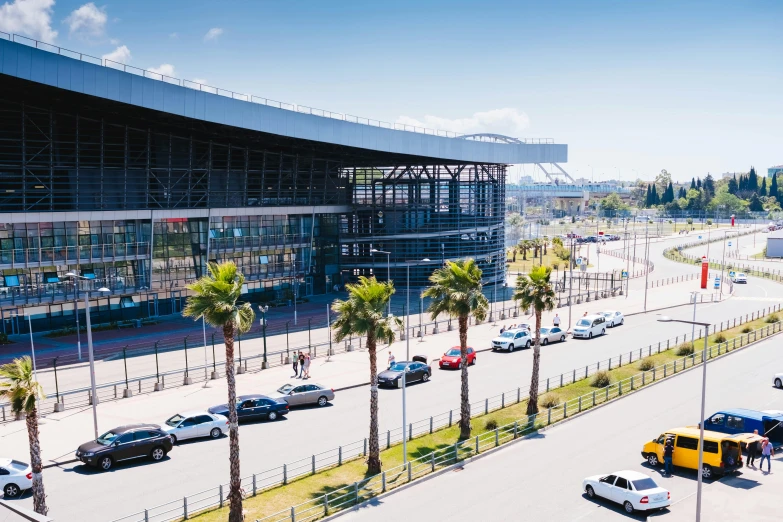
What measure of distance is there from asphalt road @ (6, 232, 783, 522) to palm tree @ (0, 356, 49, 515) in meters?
2.09

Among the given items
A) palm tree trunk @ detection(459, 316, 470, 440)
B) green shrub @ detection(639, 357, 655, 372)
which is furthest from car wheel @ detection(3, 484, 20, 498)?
green shrub @ detection(639, 357, 655, 372)

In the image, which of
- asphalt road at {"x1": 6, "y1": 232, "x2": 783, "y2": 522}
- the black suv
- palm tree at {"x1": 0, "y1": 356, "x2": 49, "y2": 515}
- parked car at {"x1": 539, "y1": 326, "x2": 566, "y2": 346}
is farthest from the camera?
parked car at {"x1": 539, "y1": 326, "x2": 566, "y2": 346}

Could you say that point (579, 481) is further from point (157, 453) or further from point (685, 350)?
point (685, 350)

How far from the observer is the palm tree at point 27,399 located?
67.8 ft

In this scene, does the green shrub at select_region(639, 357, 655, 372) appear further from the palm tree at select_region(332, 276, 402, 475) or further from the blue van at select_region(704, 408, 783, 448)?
the palm tree at select_region(332, 276, 402, 475)

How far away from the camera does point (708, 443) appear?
88.6ft

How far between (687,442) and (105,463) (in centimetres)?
2190

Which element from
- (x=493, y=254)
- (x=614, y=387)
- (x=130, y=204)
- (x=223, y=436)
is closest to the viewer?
(x=223, y=436)

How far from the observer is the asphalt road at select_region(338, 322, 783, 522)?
23.6 m

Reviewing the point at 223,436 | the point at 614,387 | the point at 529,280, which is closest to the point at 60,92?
the point at 223,436

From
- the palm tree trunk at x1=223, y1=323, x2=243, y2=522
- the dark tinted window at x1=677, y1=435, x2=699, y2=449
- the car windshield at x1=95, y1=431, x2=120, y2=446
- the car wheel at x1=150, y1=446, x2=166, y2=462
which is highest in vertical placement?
the palm tree trunk at x1=223, y1=323, x2=243, y2=522

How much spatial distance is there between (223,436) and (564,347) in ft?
95.2

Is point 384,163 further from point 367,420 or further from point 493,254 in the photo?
point 367,420

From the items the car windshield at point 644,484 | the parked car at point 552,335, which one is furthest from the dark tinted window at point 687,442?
the parked car at point 552,335
